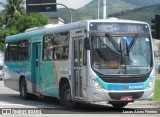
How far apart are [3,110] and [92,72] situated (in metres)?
3.33

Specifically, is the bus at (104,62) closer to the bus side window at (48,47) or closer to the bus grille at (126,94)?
the bus grille at (126,94)

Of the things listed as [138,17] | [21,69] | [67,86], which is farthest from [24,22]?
[67,86]

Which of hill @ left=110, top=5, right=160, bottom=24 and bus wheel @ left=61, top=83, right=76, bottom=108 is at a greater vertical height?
hill @ left=110, top=5, right=160, bottom=24

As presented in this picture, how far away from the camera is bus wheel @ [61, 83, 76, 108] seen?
16961mm

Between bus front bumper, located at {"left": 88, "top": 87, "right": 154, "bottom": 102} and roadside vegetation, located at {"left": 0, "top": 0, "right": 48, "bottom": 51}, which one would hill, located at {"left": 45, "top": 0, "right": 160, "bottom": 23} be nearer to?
roadside vegetation, located at {"left": 0, "top": 0, "right": 48, "bottom": 51}

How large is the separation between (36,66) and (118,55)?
568 cm

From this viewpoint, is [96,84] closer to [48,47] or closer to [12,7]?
[48,47]

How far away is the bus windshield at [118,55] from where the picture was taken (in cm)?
1545

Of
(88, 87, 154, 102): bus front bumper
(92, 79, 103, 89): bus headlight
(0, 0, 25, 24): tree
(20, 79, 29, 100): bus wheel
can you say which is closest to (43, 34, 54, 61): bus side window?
(20, 79, 29, 100): bus wheel

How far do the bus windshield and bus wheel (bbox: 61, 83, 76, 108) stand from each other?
199 centimetres

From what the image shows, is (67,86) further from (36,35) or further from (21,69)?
(21,69)

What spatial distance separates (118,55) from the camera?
15.6m

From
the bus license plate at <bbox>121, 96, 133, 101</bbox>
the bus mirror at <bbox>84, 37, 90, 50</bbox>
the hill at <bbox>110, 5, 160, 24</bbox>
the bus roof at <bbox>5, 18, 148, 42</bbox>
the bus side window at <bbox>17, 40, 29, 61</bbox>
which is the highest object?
the hill at <bbox>110, 5, 160, 24</bbox>

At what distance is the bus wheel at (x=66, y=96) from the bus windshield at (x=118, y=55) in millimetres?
1990
